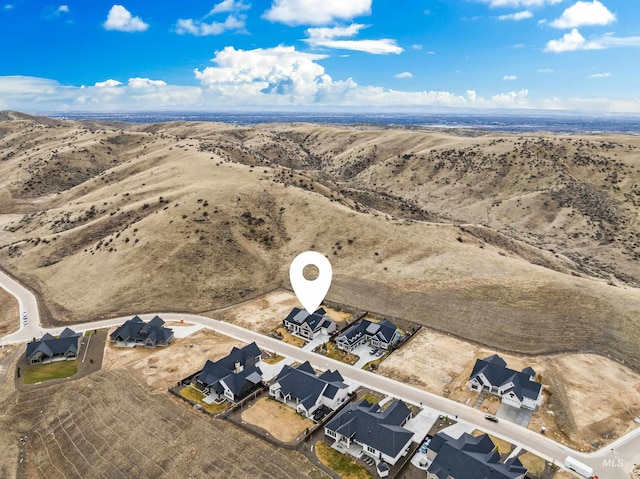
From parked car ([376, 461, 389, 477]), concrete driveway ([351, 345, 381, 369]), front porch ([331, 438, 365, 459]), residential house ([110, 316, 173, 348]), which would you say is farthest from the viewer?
residential house ([110, 316, 173, 348])

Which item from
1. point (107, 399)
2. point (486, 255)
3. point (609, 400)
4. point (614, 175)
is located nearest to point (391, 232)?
point (486, 255)

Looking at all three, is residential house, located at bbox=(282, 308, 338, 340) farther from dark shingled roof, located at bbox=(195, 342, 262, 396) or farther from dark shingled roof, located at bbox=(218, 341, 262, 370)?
dark shingled roof, located at bbox=(195, 342, 262, 396)

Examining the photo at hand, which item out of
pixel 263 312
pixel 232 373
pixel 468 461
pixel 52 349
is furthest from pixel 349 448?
pixel 52 349

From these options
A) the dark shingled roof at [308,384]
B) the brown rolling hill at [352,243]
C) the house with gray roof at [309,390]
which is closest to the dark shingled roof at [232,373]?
the house with gray roof at [309,390]

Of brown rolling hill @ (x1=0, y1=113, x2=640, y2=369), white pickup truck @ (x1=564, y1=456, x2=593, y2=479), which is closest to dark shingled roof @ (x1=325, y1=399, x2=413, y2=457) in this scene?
white pickup truck @ (x1=564, y1=456, x2=593, y2=479)

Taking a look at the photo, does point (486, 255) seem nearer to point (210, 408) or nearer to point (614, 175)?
point (210, 408)

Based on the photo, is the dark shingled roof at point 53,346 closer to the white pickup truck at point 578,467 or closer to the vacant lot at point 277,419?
the vacant lot at point 277,419

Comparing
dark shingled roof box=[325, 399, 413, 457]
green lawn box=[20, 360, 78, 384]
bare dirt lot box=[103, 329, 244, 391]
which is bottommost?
green lawn box=[20, 360, 78, 384]
